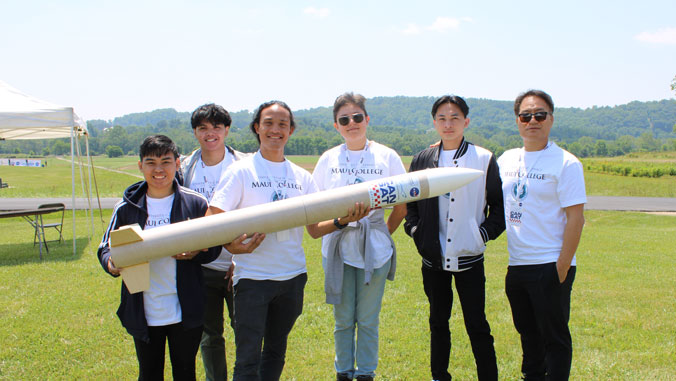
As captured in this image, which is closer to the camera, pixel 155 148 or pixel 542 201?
→ pixel 155 148

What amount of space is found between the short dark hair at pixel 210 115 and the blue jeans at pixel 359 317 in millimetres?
1872

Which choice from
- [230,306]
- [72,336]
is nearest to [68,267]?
[72,336]

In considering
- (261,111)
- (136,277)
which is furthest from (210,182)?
(136,277)

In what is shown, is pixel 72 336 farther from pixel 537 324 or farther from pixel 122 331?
pixel 537 324

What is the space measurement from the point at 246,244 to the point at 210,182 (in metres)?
1.06

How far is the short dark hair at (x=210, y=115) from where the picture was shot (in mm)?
4219

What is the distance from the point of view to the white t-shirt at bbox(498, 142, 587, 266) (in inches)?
146

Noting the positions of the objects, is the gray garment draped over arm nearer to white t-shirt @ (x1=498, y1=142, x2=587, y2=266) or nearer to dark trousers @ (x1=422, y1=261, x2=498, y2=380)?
dark trousers @ (x1=422, y1=261, x2=498, y2=380)

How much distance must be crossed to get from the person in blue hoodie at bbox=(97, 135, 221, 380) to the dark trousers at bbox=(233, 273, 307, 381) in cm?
34

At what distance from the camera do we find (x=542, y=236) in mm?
3752

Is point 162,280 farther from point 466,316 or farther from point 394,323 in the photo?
point 394,323

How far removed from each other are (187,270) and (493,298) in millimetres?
5579

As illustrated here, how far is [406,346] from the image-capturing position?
537 centimetres

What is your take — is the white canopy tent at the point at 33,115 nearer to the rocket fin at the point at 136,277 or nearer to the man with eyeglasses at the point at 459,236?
the rocket fin at the point at 136,277
